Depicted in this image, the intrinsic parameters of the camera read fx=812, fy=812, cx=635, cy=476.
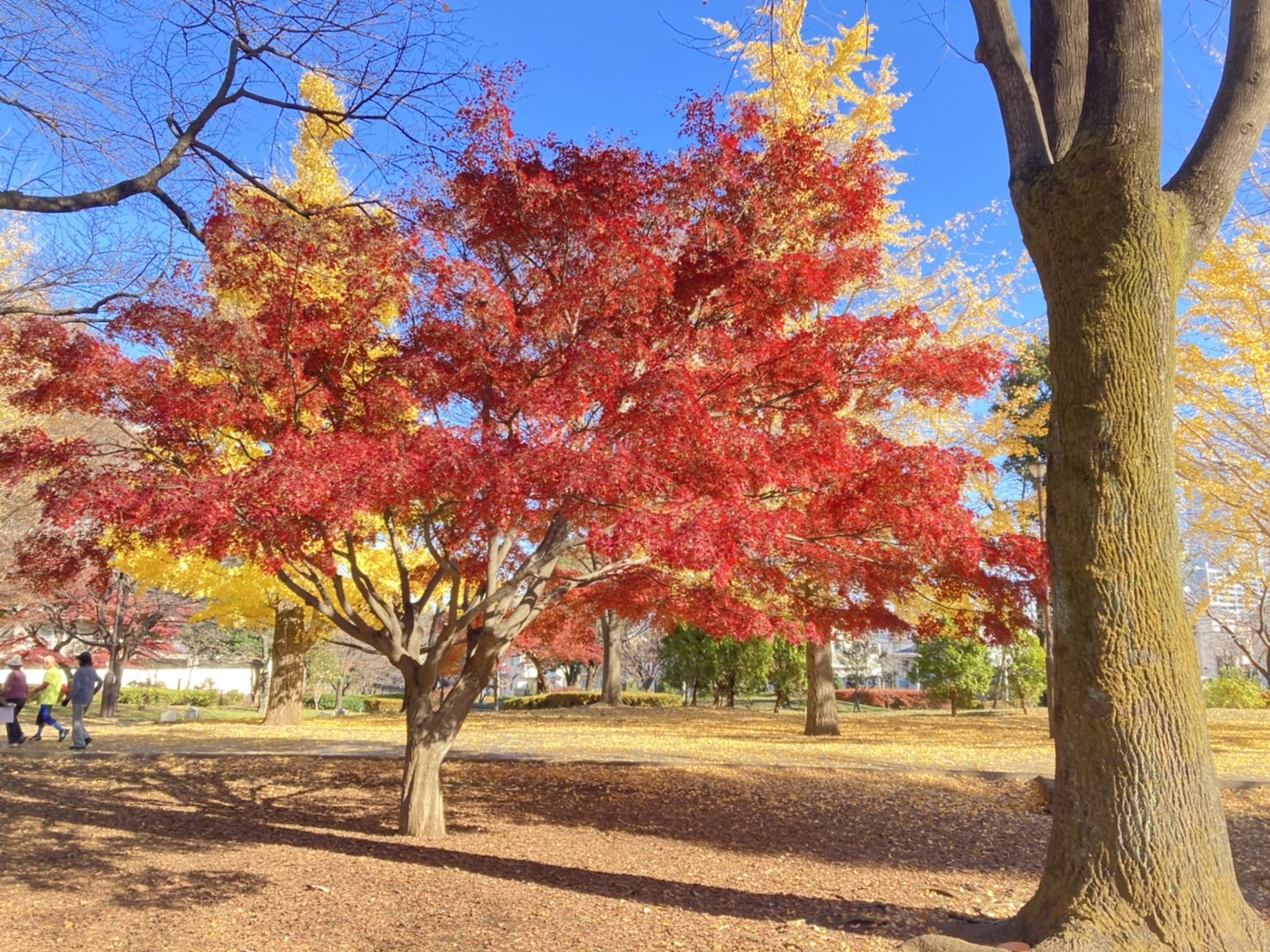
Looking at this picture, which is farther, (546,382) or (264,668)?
(264,668)

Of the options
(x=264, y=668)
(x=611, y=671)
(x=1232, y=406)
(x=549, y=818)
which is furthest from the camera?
(x=264, y=668)

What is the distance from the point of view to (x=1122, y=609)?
3350mm

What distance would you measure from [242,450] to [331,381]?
3.14 feet

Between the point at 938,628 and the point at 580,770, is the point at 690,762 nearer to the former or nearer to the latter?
the point at 580,770

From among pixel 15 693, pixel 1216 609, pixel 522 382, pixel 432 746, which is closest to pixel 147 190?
pixel 522 382

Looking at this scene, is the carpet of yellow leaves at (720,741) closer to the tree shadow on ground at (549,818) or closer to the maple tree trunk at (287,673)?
the maple tree trunk at (287,673)

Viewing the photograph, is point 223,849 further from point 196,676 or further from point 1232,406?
point 196,676

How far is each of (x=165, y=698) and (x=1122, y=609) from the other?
3659 centimetres

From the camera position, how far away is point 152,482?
505 cm

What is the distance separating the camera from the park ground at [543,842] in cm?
437

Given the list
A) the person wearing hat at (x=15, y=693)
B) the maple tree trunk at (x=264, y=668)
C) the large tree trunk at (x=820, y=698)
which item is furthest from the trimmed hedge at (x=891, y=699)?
the person wearing hat at (x=15, y=693)

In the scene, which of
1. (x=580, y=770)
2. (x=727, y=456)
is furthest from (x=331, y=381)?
(x=580, y=770)

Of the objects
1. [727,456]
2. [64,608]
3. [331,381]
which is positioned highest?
[331,381]

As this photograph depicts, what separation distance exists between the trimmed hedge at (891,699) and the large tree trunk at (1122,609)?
28.3m
